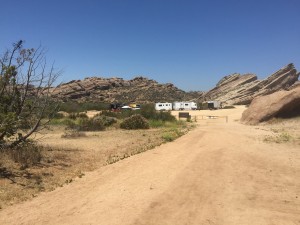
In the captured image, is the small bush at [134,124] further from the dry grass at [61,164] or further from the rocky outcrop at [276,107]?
the rocky outcrop at [276,107]

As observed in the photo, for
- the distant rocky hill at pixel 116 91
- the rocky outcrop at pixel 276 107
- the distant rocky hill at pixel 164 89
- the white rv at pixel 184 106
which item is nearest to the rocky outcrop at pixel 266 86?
the distant rocky hill at pixel 164 89

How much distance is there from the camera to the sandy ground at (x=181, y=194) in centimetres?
619

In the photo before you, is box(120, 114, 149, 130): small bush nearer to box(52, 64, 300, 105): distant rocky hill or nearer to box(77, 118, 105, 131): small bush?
box(77, 118, 105, 131): small bush

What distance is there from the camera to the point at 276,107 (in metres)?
21.3

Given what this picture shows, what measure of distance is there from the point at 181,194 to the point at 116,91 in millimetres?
102556

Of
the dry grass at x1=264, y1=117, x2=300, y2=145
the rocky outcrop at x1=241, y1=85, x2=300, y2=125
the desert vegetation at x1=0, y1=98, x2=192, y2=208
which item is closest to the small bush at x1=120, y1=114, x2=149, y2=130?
the desert vegetation at x1=0, y1=98, x2=192, y2=208

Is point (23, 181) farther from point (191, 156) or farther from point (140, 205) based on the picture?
point (191, 156)

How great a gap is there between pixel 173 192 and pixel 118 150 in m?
6.53

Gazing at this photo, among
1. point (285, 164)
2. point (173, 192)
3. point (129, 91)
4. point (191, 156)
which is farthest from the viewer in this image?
point (129, 91)

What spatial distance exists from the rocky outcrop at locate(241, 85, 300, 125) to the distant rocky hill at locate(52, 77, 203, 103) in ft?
223

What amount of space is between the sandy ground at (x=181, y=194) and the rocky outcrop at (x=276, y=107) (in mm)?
9513

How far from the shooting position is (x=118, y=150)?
45.7 feet

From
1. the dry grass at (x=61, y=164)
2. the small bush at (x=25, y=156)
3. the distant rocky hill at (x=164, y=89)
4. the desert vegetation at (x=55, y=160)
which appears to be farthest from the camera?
the distant rocky hill at (x=164, y=89)

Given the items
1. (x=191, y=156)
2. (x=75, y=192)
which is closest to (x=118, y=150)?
(x=191, y=156)
